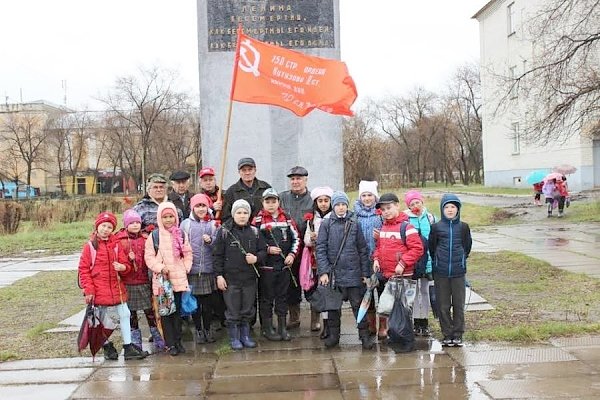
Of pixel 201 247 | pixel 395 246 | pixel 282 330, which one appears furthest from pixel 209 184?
pixel 395 246

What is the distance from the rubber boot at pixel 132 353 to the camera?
646cm

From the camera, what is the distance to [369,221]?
7035mm

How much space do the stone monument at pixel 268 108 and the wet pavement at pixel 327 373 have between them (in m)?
2.86

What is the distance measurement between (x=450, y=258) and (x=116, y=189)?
81673mm

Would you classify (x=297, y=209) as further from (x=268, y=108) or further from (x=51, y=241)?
(x=51, y=241)

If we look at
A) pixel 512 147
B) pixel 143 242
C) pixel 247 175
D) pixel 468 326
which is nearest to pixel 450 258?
pixel 468 326

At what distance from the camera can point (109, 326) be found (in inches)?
254

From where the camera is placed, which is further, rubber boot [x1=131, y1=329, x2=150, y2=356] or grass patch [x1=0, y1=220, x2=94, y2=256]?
grass patch [x1=0, y1=220, x2=94, y2=256]

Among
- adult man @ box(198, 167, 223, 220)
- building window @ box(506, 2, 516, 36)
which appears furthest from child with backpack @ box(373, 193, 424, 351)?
building window @ box(506, 2, 516, 36)

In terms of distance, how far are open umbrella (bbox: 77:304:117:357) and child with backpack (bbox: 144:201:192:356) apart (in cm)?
54

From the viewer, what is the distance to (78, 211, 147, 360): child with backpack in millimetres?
6336

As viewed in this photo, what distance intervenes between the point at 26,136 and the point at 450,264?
7409cm

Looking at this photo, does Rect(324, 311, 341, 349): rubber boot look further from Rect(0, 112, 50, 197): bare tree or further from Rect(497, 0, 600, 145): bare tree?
Rect(0, 112, 50, 197): bare tree

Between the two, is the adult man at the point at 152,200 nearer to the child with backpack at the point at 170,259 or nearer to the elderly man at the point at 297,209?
the child with backpack at the point at 170,259
